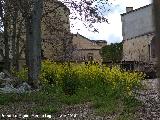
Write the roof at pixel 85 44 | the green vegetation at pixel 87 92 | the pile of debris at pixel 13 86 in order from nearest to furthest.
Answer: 1. the green vegetation at pixel 87 92
2. the pile of debris at pixel 13 86
3. the roof at pixel 85 44

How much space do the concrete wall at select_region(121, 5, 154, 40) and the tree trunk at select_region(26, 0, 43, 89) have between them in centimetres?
3576

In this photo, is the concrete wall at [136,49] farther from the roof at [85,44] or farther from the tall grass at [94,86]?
the tall grass at [94,86]

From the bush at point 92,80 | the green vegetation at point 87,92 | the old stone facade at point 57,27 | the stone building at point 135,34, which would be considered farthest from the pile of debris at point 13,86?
the stone building at point 135,34

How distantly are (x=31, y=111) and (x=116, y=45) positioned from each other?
164ft

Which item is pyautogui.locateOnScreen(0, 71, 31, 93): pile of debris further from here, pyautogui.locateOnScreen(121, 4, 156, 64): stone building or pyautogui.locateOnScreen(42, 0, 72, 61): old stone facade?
pyautogui.locateOnScreen(121, 4, 156, 64): stone building

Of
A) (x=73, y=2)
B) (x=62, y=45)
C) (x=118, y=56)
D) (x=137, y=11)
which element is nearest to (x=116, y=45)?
(x=118, y=56)

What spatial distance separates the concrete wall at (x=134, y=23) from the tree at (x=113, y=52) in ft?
7.58

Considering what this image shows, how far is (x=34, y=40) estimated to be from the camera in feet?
56.3

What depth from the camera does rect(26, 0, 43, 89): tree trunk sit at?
1686 centimetres

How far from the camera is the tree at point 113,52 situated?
5812cm

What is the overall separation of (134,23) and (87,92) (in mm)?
41054

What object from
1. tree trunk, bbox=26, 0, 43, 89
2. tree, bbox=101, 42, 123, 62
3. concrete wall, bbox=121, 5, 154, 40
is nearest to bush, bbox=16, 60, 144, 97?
tree trunk, bbox=26, 0, 43, 89

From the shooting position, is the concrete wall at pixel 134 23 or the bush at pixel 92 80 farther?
the concrete wall at pixel 134 23

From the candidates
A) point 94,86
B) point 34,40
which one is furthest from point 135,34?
point 34,40
